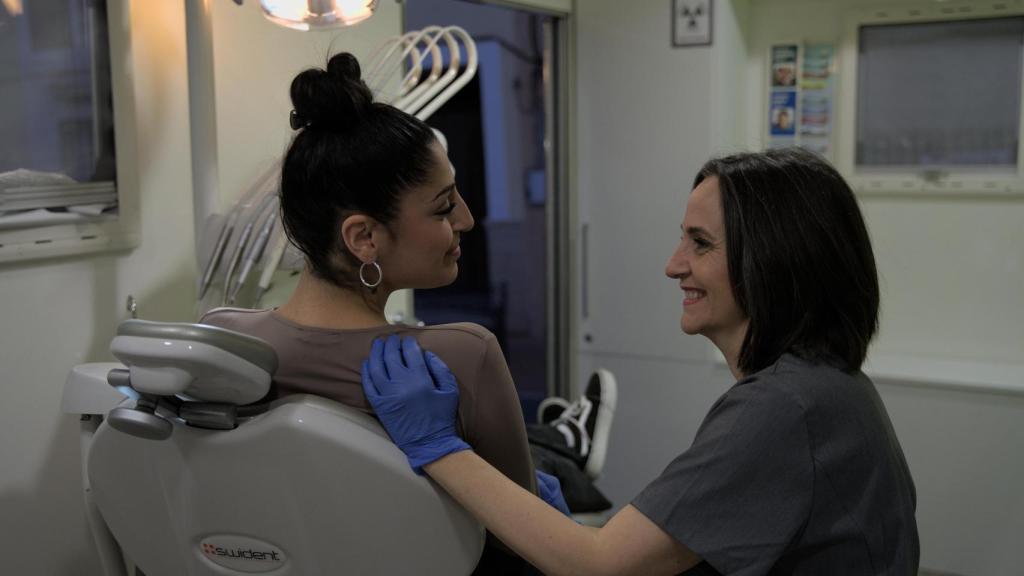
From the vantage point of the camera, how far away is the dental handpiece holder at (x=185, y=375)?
3.52 ft

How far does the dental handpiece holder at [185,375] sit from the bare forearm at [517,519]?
0.24m

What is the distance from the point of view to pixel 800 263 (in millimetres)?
1269

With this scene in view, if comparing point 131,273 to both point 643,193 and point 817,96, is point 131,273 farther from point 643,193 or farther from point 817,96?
point 817,96

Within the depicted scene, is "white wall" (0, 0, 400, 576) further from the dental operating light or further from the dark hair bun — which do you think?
the dark hair bun

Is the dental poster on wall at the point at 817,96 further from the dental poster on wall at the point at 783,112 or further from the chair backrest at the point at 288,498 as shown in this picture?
the chair backrest at the point at 288,498

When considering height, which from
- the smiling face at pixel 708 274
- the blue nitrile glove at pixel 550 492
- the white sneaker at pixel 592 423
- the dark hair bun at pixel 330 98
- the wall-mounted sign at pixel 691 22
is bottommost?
the white sneaker at pixel 592 423

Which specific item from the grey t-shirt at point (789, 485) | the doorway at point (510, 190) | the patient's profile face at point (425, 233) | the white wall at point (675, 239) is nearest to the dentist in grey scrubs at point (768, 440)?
the grey t-shirt at point (789, 485)

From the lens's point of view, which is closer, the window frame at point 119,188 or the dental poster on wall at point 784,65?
the window frame at point 119,188

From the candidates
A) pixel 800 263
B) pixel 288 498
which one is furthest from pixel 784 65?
pixel 288 498

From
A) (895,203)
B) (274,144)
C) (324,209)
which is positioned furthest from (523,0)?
(324,209)

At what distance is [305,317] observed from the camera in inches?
54.5

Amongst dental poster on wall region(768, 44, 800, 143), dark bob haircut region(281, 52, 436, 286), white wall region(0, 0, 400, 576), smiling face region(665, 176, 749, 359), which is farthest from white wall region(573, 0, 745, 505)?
dark bob haircut region(281, 52, 436, 286)

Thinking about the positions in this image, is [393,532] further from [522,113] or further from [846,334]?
[522,113]

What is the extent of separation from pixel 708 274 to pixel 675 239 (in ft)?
7.01
